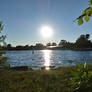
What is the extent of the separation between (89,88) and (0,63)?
6607 millimetres

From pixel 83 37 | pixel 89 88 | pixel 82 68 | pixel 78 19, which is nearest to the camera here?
pixel 78 19

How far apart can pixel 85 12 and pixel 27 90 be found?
19.0 ft

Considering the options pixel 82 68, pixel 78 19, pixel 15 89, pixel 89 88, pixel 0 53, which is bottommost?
pixel 15 89

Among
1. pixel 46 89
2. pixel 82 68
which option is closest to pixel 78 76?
pixel 82 68

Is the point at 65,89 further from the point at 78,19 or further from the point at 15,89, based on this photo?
the point at 78,19

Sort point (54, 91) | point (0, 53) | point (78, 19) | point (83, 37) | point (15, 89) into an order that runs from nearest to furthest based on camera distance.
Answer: point (78, 19), point (54, 91), point (15, 89), point (0, 53), point (83, 37)

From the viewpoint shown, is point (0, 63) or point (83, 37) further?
point (83, 37)

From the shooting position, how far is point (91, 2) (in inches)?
61.1

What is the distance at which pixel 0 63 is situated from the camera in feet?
26.7

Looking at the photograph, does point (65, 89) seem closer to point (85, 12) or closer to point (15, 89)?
point (15, 89)

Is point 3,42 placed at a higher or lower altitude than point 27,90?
higher

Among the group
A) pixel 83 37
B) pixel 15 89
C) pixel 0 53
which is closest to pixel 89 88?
pixel 15 89


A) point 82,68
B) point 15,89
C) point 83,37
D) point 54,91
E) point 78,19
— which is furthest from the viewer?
point 83,37

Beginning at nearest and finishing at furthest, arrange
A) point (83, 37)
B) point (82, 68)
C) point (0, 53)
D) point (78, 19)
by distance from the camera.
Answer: point (78, 19)
point (82, 68)
point (0, 53)
point (83, 37)
